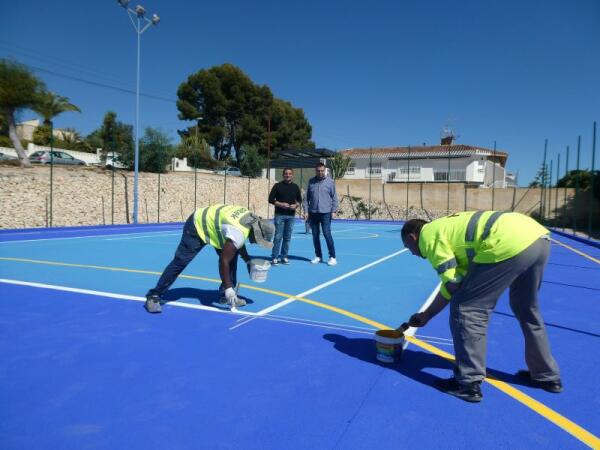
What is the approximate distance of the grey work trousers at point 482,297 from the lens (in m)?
2.65

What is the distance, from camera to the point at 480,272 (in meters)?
2.68

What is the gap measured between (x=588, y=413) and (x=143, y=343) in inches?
131

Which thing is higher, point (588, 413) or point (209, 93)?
point (209, 93)

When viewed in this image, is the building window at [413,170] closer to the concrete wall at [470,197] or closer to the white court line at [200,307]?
the concrete wall at [470,197]

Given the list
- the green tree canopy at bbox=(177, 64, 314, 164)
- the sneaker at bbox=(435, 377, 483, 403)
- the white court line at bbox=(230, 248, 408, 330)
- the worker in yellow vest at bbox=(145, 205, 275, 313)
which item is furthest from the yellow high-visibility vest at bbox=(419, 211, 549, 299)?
the green tree canopy at bbox=(177, 64, 314, 164)

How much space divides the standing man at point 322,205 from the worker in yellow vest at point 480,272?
5138 millimetres

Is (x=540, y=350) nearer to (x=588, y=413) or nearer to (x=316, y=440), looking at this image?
(x=588, y=413)

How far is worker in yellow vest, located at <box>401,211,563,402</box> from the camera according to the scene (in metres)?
2.64

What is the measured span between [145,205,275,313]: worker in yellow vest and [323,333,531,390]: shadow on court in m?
1.16

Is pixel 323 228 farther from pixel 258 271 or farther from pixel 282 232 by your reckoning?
pixel 258 271

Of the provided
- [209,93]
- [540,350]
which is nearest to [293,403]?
[540,350]

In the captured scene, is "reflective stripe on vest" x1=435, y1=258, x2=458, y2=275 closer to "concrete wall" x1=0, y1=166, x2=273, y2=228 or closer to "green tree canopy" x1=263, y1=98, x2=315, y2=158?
"concrete wall" x1=0, y1=166, x2=273, y2=228

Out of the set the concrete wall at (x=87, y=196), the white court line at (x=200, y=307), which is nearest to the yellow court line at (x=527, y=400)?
the white court line at (x=200, y=307)

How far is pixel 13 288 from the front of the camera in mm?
5535
